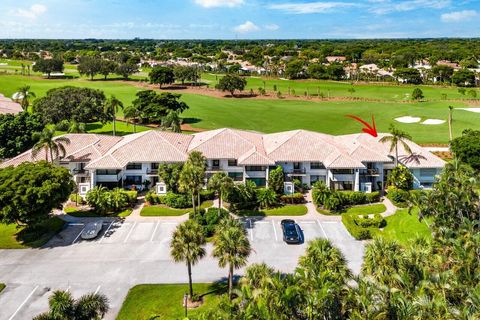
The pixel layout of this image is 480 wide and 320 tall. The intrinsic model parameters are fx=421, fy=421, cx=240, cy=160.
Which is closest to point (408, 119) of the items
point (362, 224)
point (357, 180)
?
point (357, 180)

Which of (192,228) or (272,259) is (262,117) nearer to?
(272,259)

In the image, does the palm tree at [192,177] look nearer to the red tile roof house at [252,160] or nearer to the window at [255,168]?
the red tile roof house at [252,160]

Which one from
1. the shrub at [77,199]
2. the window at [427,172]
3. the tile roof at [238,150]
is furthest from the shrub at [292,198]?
the shrub at [77,199]

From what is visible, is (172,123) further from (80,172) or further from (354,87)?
(354,87)

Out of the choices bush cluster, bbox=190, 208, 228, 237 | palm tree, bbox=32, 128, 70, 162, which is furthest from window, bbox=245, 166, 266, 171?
palm tree, bbox=32, 128, 70, 162

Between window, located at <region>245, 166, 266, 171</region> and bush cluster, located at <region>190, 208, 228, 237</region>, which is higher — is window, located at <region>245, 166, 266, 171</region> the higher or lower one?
the higher one

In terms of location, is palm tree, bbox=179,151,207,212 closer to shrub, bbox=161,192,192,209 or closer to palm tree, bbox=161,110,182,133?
shrub, bbox=161,192,192,209
